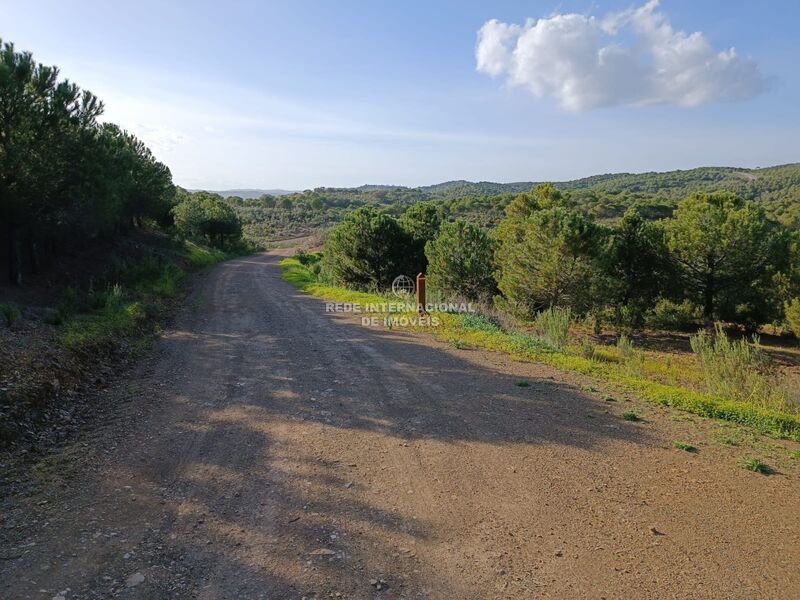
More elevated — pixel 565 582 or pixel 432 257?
pixel 432 257

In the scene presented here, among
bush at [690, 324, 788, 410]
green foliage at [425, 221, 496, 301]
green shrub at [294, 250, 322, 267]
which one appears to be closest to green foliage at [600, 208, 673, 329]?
green foliage at [425, 221, 496, 301]

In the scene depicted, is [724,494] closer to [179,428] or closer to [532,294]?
[179,428]

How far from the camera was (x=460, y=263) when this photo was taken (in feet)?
64.0

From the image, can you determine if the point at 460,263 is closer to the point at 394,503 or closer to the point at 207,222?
the point at 394,503

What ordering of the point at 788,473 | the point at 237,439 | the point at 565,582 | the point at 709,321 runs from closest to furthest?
1. the point at 565,582
2. the point at 788,473
3. the point at 237,439
4. the point at 709,321

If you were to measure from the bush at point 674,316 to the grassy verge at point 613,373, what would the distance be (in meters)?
11.7

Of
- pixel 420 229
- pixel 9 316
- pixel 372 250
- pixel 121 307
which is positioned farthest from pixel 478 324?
pixel 420 229

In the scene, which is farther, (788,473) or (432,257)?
(432,257)

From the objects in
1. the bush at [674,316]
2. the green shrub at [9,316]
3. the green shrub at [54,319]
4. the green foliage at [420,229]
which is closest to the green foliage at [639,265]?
the bush at [674,316]

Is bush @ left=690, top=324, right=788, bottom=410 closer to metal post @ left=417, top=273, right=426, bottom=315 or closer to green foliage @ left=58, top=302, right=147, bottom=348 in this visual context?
metal post @ left=417, top=273, right=426, bottom=315

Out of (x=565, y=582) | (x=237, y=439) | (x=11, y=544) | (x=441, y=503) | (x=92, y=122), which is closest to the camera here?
(x=565, y=582)

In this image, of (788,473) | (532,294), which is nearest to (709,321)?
(532,294)

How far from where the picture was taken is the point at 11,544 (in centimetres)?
331

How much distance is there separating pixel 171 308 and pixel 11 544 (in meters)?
11.2
